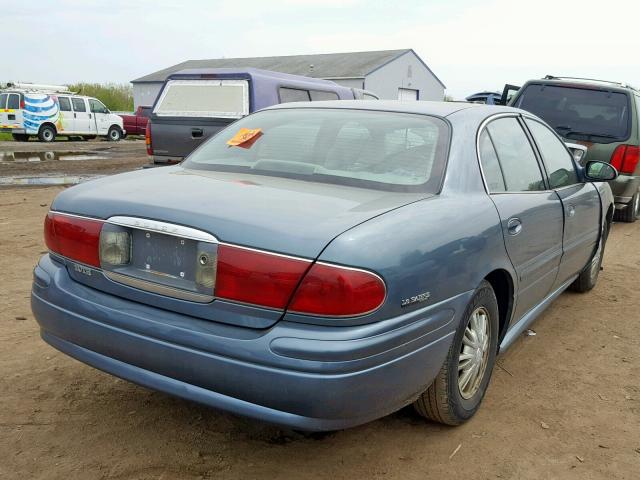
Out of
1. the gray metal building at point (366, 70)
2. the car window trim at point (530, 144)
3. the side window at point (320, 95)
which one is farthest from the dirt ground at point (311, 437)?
the gray metal building at point (366, 70)

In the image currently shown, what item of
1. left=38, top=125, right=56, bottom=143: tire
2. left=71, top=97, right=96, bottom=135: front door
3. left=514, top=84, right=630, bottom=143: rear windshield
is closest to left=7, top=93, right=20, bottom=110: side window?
left=38, top=125, right=56, bottom=143: tire

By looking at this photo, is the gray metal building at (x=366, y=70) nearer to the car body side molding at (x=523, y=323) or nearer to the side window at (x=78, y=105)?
the side window at (x=78, y=105)

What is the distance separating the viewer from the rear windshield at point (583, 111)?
26.2 feet

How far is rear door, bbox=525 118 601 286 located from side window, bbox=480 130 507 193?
0.76m

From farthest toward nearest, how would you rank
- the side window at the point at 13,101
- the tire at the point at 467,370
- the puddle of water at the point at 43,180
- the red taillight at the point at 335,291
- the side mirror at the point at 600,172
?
the side window at the point at 13,101
the puddle of water at the point at 43,180
the side mirror at the point at 600,172
the tire at the point at 467,370
the red taillight at the point at 335,291

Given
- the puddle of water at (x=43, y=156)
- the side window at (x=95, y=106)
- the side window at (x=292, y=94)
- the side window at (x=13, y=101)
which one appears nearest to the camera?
the side window at (x=292, y=94)

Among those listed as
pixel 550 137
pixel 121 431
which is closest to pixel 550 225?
pixel 550 137

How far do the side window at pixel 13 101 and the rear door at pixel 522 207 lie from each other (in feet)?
72.2

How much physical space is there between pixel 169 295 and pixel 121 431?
88 cm

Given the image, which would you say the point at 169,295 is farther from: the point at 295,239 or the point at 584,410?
the point at 584,410

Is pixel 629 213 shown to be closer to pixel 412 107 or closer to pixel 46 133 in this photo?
pixel 412 107

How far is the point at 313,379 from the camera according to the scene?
2.12m

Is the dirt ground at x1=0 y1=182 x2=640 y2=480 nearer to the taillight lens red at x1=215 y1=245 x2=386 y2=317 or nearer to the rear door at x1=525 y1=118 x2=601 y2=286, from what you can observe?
the rear door at x1=525 y1=118 x2=601 y2=286

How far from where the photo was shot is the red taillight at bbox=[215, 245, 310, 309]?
85.4 inches
